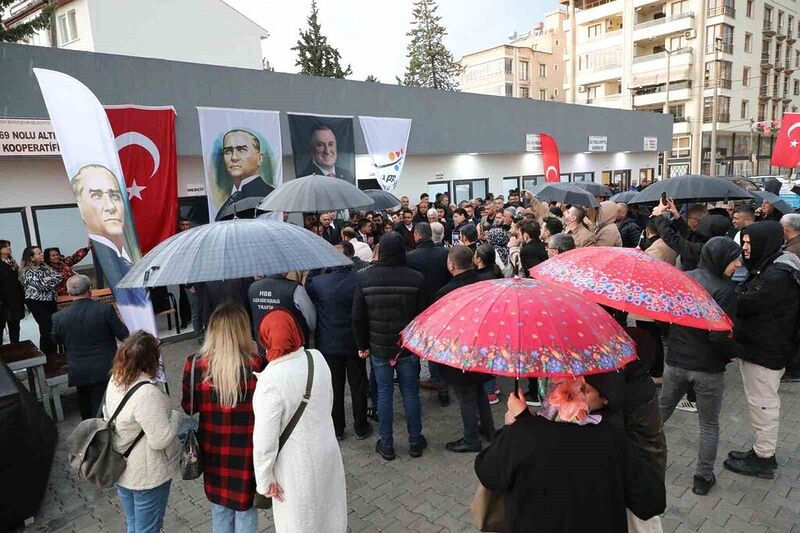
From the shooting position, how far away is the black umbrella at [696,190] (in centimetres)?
580

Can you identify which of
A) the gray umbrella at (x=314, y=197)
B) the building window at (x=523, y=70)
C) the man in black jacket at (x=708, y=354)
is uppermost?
the building window at (x=523, y=70)

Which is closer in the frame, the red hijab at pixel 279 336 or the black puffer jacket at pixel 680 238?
the red hijab at pixel 279 336

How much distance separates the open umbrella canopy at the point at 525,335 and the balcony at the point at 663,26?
166 ft

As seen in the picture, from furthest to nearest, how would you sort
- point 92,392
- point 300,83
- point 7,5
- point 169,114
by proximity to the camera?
1. point 7,5
2. point 300,83
3. point 169,114
4. point 92,392

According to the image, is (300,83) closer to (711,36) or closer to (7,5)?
(7,5)

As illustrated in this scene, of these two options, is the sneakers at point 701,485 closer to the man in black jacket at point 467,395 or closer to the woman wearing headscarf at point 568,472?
the man in black jacket at point 467,395

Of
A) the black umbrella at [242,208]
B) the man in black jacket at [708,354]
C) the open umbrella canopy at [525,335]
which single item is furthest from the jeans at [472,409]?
the black umbrella at [242,208]

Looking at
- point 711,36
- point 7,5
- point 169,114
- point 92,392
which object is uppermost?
point 711,36

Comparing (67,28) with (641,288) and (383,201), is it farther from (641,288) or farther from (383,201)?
(641,288)

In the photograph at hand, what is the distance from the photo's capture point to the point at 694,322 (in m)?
2.53

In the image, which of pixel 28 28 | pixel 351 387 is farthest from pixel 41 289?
pixel 28 28

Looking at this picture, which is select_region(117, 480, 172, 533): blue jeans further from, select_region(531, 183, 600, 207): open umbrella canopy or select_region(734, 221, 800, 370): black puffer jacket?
select_region(531, 183, 600, 207): open umbrella canopy

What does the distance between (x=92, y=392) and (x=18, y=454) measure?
4.73 ft

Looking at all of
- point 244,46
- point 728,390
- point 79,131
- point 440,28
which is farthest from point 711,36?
point 79,131
